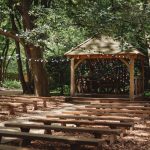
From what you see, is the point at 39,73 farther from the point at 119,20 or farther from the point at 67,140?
the point at 67,140

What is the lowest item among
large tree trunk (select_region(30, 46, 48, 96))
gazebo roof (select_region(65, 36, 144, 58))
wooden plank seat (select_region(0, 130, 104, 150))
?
wooden plank seat (select_region(0, 130, 104, 150))

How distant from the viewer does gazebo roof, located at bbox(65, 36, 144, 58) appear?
72.7ft

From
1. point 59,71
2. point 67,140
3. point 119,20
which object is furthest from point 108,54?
point 67,140

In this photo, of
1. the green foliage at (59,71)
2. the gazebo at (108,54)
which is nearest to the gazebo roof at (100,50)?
the gazebo at (108,54)

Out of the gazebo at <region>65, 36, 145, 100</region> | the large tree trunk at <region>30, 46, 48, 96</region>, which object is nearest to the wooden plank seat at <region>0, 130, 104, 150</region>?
the gazebo at <region>65, 36, 145, 100</region>

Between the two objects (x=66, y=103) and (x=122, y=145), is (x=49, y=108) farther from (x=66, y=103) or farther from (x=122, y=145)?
(x=122, y=145)

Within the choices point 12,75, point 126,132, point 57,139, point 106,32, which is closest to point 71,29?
point 106,32

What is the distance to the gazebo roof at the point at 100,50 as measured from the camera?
22172mm

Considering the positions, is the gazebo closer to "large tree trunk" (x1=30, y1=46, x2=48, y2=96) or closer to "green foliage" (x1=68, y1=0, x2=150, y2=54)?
"large tree trunk" (x1=30, y1=46, x2=48, y2=96)

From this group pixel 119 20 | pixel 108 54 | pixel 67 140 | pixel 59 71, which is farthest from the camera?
pixel 59 71

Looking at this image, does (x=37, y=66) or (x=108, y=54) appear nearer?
(x=108, y=54)

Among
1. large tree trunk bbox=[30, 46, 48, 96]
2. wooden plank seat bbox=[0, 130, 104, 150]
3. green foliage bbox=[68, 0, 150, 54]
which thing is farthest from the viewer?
large tree trunk bbox=[30, 46, 48, 96]

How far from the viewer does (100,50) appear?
910 inches

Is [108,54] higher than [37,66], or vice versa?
[108,54]
